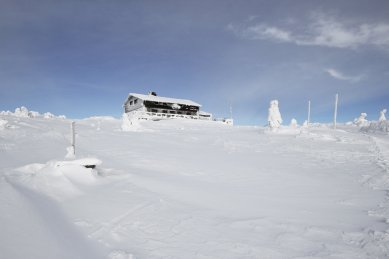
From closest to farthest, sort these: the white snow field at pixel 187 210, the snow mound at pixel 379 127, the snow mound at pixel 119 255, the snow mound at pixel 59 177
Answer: the snow mound at pixel 119 255
the white snow field at pixel 187 210
the snow mound at pixel 59 177
the snow mound at pixel 379 127

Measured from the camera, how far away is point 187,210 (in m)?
5.59

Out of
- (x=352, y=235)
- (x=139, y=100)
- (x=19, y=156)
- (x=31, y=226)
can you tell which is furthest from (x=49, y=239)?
(x=139, y=100)

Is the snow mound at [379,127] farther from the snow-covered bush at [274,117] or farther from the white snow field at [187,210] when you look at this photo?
the white snow field at [187,210]

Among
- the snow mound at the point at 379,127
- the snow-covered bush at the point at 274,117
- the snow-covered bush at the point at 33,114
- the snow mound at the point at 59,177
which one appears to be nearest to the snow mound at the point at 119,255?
the snow mound at the point at 59,177

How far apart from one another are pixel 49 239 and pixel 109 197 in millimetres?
2223

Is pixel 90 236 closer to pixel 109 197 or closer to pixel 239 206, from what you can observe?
pixel 109 197

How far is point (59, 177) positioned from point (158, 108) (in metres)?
39.3

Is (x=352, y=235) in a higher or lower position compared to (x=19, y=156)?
lower

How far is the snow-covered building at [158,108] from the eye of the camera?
43031 millimetres

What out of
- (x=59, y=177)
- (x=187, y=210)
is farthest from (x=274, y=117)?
(x=59, y=177)

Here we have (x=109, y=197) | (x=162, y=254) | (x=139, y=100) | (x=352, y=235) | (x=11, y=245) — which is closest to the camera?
(x=11, y=245)

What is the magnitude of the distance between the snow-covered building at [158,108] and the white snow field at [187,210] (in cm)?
3255

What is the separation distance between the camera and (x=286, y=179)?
29.0 feet

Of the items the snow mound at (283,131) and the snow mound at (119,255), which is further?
the snow mound at (283,131)
